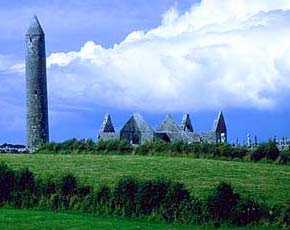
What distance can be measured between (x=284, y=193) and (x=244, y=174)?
7.79 metres

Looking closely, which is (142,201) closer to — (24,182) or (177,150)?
(24,182)

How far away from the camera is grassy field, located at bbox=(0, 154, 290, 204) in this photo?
1281 inches

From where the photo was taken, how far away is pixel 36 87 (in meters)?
71.8

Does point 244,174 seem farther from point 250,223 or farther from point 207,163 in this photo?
point 250,223

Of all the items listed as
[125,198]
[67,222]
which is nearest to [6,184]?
[125,198]

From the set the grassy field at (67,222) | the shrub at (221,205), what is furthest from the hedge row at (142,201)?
the grassy field at (67,222)

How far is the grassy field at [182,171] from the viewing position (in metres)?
32.5

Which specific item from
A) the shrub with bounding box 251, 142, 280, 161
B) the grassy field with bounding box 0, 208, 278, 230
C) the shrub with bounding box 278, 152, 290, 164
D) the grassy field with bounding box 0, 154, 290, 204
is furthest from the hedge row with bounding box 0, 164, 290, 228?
the shrub with bounding box 251, 142, 280, 161

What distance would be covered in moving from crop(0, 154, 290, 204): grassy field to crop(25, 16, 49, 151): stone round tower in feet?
78.2

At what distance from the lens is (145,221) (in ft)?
82.1

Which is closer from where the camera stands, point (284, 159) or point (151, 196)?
point (151, 196)

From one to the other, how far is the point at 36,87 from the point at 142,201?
156 feet

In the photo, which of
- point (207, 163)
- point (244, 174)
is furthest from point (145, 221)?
point (207, 163)

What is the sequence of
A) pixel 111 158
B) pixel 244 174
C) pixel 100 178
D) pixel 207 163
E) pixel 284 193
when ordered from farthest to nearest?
1. pixel 111 158
2. pixel 207 163
3. pixel 244 174
4. pixel 100 178
5. pixel 284 193
